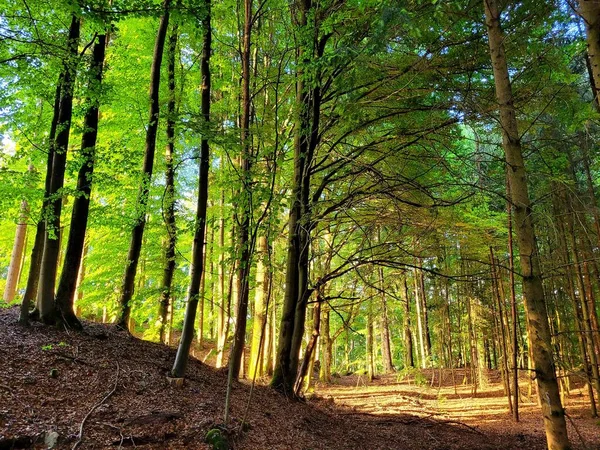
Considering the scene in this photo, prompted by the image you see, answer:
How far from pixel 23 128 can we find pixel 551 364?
11127mm

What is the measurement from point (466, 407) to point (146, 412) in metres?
11.3

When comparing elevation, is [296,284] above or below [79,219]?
below

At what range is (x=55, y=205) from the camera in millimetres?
7109

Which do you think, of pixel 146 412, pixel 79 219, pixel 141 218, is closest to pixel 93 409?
pixel 146 412

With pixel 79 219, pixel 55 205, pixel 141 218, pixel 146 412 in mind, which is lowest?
pixel 146 412

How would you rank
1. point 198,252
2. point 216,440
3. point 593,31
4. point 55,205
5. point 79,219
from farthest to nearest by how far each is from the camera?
point 79,219 → point 55,205 → point 198,252 → point 216,440 → point 593,31

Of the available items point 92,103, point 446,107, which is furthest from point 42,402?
point 446,107

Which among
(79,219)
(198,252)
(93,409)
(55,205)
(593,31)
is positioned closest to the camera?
(593,31)

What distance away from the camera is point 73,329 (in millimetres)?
7160

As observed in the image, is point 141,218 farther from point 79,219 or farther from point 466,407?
point 466,407

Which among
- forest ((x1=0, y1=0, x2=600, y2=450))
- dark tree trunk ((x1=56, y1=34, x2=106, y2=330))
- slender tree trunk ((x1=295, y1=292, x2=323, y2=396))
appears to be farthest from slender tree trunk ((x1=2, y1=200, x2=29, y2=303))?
slender tree trunk ((x1=295, y1=292, x2=323, y2=396))

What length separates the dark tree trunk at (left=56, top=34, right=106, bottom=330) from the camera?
7.17 meters

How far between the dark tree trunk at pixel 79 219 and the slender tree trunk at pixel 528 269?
21.4 ft

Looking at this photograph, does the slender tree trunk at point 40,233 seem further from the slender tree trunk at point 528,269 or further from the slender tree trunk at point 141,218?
the slender tree trunk at point 528,269
